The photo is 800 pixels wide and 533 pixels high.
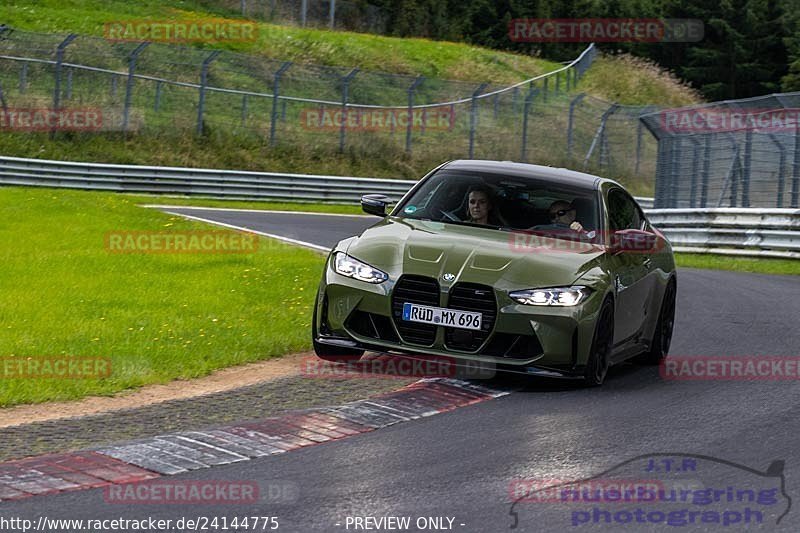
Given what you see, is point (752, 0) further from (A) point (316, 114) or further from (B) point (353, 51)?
(A) point (316, 114)

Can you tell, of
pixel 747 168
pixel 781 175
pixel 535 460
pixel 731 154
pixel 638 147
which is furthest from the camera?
pixel 638 147

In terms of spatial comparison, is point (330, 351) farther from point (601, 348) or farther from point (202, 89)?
point (202, 89)

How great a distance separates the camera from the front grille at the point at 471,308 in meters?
8.54

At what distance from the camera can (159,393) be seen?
8.73 metres

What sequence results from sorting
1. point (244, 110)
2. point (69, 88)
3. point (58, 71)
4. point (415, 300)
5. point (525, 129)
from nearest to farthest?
point (415, 300)
point (58, 71)
point (69, 88)
point (244, 110)
point (525, 129)

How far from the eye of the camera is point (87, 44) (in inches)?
1587

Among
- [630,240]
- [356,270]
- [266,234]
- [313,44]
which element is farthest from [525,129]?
[356,270]

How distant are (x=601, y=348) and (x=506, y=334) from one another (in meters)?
0.83

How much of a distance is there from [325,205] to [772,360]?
22778mm

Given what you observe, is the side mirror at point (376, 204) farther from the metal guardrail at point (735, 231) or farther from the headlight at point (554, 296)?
the metal guardrail at point (735, 231)

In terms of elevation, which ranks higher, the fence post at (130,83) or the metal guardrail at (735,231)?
the fence post at (130,83)

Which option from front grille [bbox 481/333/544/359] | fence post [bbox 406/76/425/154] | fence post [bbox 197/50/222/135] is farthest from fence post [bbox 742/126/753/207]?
front grille [bbox 481/333/544/359]

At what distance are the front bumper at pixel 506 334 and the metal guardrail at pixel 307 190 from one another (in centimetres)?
1492

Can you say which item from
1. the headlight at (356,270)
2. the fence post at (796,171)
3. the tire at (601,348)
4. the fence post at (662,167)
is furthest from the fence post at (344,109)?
the tire at (601,348)
